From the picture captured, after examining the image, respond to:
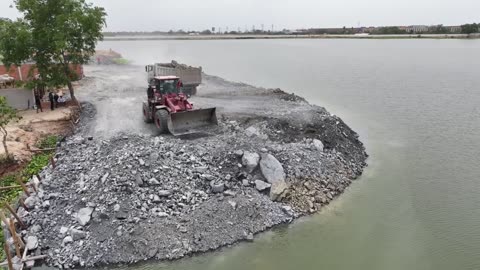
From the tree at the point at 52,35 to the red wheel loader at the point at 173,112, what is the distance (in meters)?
6.19

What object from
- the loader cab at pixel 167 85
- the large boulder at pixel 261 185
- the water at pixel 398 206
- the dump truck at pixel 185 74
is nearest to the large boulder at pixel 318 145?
the water at pixel 398 206

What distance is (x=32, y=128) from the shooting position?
1959 cm

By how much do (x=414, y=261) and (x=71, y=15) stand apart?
20325mm

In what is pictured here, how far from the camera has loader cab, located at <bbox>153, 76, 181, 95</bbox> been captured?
18.1m

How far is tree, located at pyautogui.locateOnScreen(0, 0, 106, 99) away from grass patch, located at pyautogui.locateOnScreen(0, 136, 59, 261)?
567 centimetres

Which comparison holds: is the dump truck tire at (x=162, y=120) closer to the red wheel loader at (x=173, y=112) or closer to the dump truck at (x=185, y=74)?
the red wheel loader at (x=173, y=112)

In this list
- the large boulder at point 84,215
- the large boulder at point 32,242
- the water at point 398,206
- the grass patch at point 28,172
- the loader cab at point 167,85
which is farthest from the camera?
the loader cab at point 167,85

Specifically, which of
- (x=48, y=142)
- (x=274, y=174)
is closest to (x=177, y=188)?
(x=274, y=174)

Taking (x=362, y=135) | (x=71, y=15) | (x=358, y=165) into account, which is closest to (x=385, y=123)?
(x=362, y=135)

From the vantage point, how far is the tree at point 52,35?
68.6ft

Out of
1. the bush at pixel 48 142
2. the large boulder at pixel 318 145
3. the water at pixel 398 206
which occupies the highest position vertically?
the large boulder at pixel 318 145

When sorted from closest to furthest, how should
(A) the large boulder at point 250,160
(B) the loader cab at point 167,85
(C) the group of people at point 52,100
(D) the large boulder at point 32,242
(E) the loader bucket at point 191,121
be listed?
1. (D) the large boulder at point 32,242
2. (A) the large boulder at point 250,160
3. (E) the loader bucket at point 191,121
4. (B) the loader cab at point 167,85
5. (C) the group of people at point 52,100

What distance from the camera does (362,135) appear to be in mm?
21828

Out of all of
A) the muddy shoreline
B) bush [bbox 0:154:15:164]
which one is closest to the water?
the muddy shoreline
